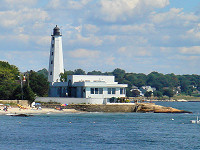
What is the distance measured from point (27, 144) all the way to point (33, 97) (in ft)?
167

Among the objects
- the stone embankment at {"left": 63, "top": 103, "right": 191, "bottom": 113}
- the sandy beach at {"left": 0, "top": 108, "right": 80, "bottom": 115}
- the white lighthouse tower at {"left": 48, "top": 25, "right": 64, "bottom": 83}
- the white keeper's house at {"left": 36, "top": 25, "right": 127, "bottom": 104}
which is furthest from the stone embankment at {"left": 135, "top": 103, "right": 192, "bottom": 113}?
the white lighthouse tower at {"left": 48, "top": 25, "right": 64, "bottom": 83}

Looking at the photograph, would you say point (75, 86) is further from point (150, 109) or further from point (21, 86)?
point (150, 109)

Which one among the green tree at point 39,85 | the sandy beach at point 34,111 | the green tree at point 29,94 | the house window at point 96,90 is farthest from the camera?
the green tree at point 39,85

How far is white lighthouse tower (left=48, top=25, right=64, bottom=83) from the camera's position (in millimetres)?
119562

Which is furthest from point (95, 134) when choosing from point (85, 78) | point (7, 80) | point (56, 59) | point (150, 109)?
point (56, 59)

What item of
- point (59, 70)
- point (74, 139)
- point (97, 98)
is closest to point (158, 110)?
point (97, 98)

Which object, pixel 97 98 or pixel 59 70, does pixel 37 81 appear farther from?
pixel 97 98

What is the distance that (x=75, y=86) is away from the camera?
4331 inches

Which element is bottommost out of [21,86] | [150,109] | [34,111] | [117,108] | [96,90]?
[34,111]

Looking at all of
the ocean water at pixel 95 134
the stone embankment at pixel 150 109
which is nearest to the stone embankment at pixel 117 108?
the stone embankment at pixel 150 109

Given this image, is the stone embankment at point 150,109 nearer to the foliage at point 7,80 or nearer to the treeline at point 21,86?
the treeline at point 21,86

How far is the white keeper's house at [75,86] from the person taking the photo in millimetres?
107000

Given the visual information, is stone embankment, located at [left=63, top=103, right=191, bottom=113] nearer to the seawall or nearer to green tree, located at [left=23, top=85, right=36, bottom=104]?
the seawall

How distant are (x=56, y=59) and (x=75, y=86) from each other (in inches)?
496
